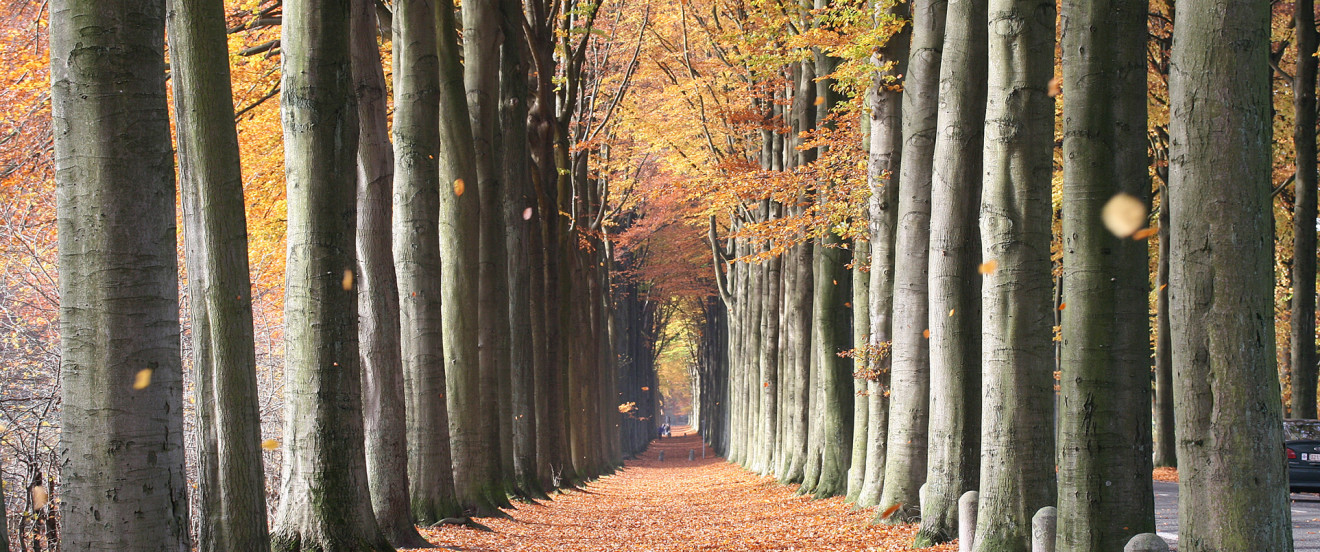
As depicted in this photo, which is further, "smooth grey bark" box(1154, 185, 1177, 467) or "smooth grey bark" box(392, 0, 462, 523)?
"smooth grey bark" box(1154, 185, 1177, 467)

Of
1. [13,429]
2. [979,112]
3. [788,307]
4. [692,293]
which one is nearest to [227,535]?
[13,429]

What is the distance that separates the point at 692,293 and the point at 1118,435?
140 ft

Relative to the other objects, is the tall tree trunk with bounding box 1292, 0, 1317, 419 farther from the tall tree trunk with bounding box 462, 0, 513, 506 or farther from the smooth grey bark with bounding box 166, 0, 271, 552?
the smooth grey bark with bounding box 166, 0, 271, 552

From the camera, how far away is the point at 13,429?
944 centimetres

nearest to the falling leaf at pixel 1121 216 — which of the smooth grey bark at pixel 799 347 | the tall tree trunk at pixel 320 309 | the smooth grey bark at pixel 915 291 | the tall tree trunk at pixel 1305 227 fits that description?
the smooth grey bark at pixel 915 291

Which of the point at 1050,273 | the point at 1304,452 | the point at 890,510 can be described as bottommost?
the point at 1304,452

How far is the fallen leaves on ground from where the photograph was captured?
21312mm

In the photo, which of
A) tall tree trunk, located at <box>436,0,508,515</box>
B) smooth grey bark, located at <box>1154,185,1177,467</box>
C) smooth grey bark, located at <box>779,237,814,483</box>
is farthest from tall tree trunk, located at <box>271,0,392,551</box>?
smooth grey bark, located at <box>1154,185,1177,467</box>

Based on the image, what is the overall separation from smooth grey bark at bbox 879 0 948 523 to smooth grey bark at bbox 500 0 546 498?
249 inches

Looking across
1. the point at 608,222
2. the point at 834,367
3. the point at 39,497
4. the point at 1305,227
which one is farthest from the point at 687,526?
the point at 608,222

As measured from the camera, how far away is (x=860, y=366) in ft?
46.9

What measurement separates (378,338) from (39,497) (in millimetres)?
2973

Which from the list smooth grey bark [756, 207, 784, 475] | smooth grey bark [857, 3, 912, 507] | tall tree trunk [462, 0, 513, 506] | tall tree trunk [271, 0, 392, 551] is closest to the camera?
tall tree trunk [271, 0, 392, 551]

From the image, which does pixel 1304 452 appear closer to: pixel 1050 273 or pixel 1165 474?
pixel 1165 474
